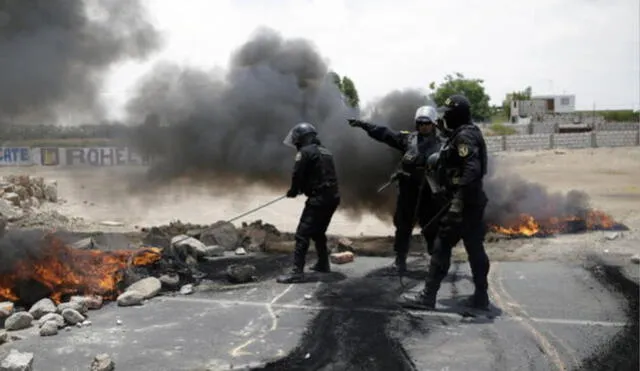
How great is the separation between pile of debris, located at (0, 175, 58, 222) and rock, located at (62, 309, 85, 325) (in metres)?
8.41

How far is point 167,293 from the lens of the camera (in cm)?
637

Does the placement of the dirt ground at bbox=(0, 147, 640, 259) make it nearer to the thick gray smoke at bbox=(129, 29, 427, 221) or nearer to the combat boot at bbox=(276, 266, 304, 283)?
the thick gray smoke at bbox=(129, 29, 427, 221)

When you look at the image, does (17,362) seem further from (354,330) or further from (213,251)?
(213,251)

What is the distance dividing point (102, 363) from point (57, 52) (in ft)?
15.5

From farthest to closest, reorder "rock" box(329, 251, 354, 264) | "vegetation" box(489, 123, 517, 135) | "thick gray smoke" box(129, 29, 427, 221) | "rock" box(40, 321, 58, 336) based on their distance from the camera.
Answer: "vegetation" box(489, 123, 517, 135) → "thick gray smoke" box(129, 29, 427, 221) → "rock" box(329, 251, 354, 264) → "rock" box(40, 321, 58, 336)

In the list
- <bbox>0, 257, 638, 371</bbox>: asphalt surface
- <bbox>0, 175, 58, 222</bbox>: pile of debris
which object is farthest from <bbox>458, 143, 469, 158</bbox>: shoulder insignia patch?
<bbox>0, 175, 58, 222</bbox>: pile of debris

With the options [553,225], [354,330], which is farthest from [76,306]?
[553,225]

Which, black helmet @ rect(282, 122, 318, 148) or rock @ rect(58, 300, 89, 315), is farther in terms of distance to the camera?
black helmet @ rect(282, 122, 318, 148)

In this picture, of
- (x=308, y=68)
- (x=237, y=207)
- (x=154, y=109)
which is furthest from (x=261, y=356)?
(x=237, y=207)

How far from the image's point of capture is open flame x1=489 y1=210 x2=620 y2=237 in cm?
909

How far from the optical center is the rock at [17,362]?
4.00 meters

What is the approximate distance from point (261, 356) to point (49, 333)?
1.89 meters

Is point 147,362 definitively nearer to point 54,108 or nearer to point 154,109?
point 54,108

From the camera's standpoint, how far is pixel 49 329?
4965 millimetres
